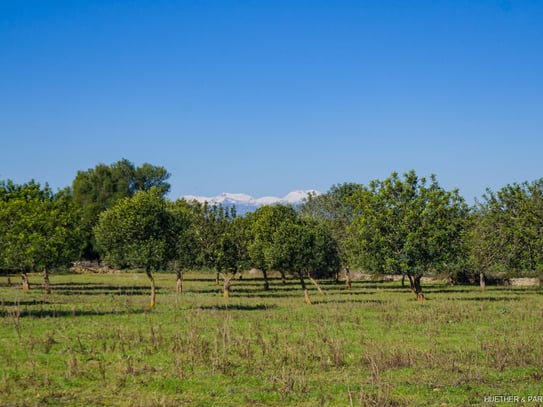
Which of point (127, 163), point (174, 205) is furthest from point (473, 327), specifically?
point (127, 163)

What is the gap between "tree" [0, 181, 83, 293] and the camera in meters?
43.8

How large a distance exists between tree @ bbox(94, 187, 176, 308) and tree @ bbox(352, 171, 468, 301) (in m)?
19.6

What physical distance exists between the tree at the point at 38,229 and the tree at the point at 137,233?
5923 mm

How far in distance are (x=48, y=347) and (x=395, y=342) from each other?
50.2 feet

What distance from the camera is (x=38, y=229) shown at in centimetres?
5831

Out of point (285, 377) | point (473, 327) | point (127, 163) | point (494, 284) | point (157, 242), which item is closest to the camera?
point (285, 377)

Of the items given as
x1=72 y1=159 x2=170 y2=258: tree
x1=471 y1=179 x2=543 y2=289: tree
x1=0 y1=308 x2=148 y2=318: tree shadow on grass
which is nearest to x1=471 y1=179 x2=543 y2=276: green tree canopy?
x1=471 y1=179 x2=543 y2=289: tree

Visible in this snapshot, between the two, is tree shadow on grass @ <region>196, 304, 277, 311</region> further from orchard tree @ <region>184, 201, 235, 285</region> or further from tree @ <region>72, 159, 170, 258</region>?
tree @ <region>72, 159, 170, 258</region>

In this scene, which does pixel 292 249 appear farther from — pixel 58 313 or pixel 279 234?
pixel 58 313

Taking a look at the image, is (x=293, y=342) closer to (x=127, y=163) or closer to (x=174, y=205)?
(x=174, y=205)

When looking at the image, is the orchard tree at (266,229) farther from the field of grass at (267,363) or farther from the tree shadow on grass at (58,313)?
the field of grass at (267,363)

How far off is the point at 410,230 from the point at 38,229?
37175mm

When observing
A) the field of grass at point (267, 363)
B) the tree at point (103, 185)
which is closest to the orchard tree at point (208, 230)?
the field of grass at point (267, 363)

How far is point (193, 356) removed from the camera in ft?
72.9
